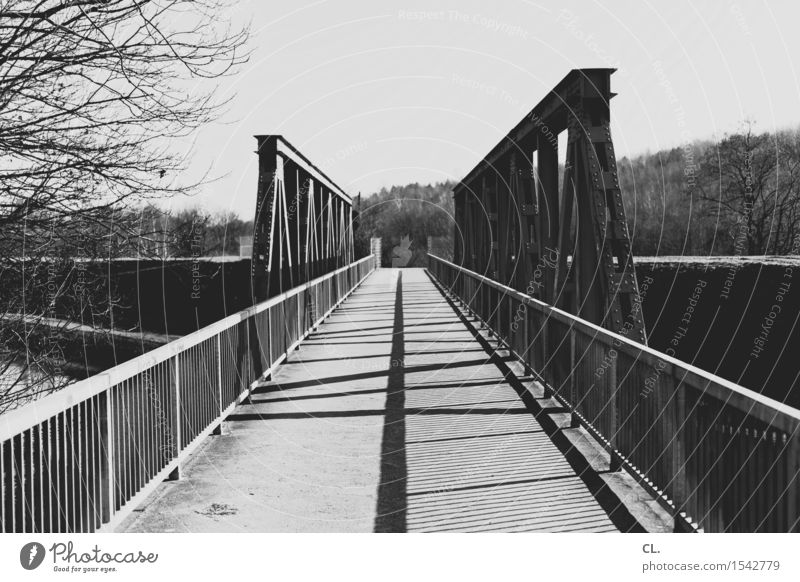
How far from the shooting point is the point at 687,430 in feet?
16.4

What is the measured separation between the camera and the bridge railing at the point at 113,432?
13.9ft

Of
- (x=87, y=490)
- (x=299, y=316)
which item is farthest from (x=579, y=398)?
(x=299, y=316)

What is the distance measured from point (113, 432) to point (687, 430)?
338 cm

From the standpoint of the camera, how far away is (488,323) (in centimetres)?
1599

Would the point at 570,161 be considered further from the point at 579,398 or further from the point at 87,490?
the point at 87,490

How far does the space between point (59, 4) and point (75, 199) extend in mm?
2065

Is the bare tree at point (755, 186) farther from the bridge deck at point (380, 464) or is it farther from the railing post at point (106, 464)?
the railing post at point (106, 464)

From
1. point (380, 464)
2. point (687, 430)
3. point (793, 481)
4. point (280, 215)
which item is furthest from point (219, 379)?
point (280, 215)

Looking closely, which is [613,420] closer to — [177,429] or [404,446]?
[404,446]

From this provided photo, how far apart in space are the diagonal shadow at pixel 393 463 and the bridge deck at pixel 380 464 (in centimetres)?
1

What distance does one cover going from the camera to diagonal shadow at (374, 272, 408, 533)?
571 centimetres
